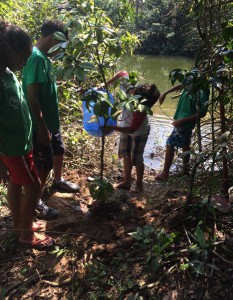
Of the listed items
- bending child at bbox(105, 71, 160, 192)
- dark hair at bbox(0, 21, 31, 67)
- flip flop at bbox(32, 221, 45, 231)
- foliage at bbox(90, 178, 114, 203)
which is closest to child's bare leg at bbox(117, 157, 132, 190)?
bending child at bbox(105, 71, 160, 192)

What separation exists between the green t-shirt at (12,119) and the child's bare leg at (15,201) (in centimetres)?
29

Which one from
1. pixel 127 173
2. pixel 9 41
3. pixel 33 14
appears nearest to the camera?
pixel 9 41

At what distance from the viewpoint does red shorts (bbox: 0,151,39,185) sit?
2.19 metres

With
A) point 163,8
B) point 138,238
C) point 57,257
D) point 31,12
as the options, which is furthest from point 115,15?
point 163,8

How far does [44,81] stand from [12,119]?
0.56 metres

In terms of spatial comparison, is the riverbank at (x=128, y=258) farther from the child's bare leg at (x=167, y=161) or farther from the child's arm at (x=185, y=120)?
the child's bare leg at (x=167, y=161)

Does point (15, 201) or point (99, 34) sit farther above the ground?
point (99, 34)

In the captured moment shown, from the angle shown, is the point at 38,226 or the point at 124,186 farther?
the point at 124,186

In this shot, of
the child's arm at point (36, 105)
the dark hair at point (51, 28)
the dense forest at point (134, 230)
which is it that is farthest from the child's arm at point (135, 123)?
the dark hair at point (51, 28)

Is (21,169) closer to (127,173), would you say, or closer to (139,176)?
(127,173)

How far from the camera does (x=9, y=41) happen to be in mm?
1981

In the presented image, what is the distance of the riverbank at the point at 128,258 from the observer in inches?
74.2

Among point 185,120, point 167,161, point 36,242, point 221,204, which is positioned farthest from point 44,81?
point 167,161

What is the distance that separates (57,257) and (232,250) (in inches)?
44.5
